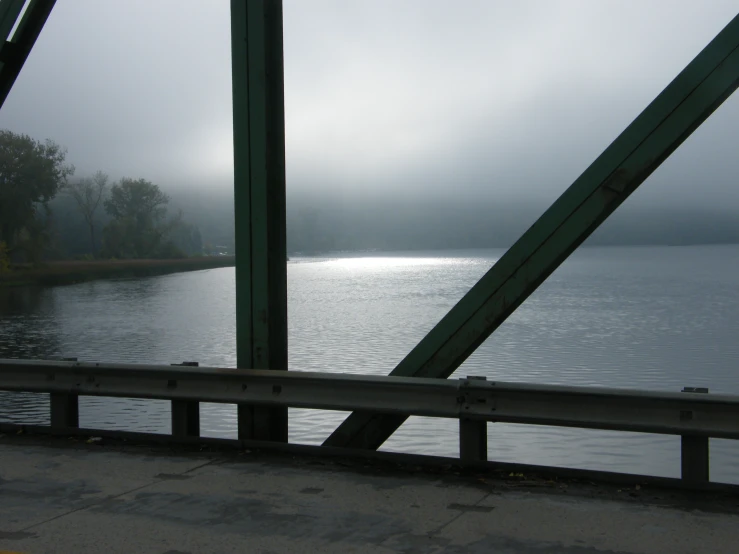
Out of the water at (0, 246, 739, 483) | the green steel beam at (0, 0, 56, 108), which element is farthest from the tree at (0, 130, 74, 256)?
the green steel beam at (0, 0, 56, 108)

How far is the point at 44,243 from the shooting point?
3371 inches

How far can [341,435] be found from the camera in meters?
6.56

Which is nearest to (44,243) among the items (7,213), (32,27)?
(7,213)

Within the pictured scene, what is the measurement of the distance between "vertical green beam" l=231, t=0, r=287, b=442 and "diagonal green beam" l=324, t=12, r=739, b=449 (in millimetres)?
1236

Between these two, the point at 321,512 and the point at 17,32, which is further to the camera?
the point at 17,32

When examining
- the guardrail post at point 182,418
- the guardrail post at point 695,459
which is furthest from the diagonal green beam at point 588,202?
the guardrail post at point 182,418

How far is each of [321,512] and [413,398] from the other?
134 centimetres

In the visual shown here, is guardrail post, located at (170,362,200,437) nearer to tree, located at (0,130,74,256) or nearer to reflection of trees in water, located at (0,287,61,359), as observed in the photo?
reflection of trees in water, located at (0,287,61,359)

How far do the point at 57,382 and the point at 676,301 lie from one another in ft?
217

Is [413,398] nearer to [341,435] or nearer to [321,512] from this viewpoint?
[341,435]

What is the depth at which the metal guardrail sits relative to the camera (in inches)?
213

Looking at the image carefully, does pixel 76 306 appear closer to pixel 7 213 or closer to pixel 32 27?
pixel 7 213

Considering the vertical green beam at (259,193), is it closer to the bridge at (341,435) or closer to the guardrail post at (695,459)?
the bridge at (341,435)

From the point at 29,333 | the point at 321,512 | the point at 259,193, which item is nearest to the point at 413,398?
the point at 321,512
